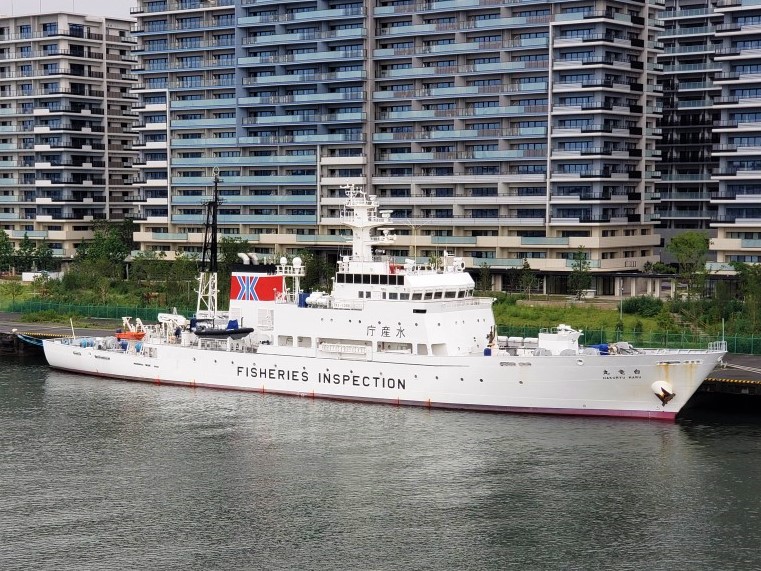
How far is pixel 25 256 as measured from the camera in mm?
133750

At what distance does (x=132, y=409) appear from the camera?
62.3m

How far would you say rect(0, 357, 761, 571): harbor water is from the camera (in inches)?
1542

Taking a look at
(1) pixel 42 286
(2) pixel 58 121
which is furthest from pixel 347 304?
(2) pixel 58 121

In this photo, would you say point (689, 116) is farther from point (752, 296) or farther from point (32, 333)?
point (32, 333)

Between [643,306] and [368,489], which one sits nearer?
[368,489]

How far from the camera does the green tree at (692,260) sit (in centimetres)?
8988

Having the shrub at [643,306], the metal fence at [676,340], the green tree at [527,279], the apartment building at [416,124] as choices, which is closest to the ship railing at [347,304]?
the metal fence at [676,340]

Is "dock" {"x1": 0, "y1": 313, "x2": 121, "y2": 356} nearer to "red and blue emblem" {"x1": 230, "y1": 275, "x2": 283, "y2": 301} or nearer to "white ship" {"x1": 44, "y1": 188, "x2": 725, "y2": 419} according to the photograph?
"white ship" {"x1": 44, "y1": 188, "x2": 725, "y2": 419}

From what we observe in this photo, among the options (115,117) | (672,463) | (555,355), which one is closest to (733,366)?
(555,355)

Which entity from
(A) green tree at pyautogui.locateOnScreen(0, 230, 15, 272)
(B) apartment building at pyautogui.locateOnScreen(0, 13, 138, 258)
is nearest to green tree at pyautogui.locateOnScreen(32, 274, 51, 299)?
(A) green tree at pyautogui.locateOnScreen(0, 230, 15, 272)

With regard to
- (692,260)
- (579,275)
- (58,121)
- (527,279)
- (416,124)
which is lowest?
(527,279)

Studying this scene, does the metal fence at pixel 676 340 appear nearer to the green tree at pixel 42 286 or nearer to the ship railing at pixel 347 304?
the ship railing at pixel 347 304

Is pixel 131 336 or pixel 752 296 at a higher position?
pixel 752 296

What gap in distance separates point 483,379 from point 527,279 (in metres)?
43.8
